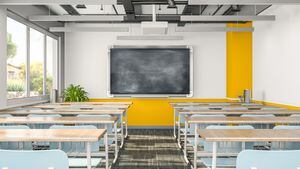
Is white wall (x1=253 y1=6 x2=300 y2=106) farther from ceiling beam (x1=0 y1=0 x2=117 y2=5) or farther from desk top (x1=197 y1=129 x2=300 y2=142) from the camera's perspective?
desk top (x1=197 y1=129 x2=300 y2=142)

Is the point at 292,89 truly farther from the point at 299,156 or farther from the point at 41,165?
the point at 41,165

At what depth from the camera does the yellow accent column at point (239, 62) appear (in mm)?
11094

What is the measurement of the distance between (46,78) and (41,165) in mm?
8280

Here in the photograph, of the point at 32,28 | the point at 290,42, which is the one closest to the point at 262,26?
the point at 290,42

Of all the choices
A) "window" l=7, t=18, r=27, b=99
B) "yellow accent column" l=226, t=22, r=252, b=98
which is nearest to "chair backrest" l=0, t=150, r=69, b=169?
"window" l=7, t=18, r=27, b=99

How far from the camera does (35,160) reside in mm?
2549

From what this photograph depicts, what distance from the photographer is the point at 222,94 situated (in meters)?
11.8

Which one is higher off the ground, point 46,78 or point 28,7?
point 28,7

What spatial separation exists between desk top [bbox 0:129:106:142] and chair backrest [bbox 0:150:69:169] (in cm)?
65

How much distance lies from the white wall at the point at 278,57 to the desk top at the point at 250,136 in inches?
169

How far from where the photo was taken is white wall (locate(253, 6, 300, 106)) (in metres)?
7.78

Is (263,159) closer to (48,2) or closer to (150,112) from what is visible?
(48,2)

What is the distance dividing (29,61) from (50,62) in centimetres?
193

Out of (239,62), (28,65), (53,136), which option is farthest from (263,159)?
(239,62)
